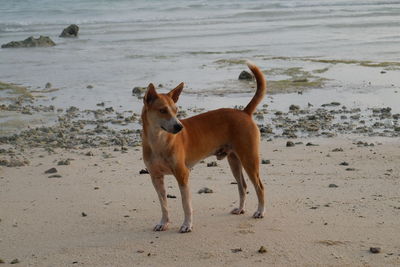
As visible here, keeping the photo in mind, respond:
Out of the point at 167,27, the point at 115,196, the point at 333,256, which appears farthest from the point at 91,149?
the point at 167,27

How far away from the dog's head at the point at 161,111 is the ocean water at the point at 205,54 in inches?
257

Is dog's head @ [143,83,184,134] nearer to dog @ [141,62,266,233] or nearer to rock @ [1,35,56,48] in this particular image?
dog @ [141,62,266,233]

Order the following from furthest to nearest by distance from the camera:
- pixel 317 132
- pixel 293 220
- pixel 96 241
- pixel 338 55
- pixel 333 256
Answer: pixel 338 55, pixel 317 132, pixel 293 220, pixel 96 241, pixel 333 256

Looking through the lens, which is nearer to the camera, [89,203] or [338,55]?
[89,203]

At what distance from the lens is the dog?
5.90m

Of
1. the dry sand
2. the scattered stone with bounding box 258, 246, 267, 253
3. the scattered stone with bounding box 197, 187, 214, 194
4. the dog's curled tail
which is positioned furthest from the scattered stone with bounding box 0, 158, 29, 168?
the scattered stone with bounding box 258, 246, 267, 253

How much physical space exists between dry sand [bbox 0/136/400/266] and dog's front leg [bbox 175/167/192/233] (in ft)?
0.29

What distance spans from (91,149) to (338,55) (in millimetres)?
11335

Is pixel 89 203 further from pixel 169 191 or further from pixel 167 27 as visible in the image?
pixel 167 27

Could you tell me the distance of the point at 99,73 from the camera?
17156mm

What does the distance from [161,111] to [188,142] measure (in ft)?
1.94

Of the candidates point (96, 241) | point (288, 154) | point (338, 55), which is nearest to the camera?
point (96, 241)

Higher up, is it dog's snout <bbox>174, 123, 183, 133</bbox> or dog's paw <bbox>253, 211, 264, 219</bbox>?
dog's snout <bbox>174, 123, 183, 133</bbox>

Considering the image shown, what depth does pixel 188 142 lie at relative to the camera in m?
6.32
